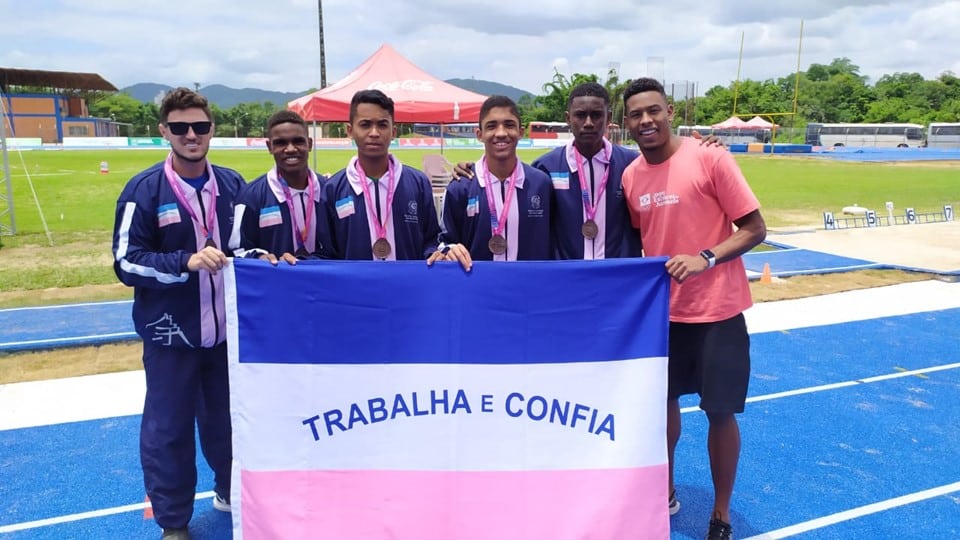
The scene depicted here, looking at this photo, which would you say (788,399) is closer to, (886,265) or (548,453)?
(548,453)

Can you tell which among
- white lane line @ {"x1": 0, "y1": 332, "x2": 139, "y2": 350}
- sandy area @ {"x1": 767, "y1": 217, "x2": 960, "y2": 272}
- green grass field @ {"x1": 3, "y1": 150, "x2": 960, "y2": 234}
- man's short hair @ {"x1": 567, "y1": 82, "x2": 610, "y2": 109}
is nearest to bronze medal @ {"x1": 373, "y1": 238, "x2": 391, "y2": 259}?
man's short hair @ {"x1": 567, "y1": 82, "x2": 610, "y2": 109}

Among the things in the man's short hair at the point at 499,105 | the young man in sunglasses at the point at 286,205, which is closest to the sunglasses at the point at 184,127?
the young man in sunglasses at the point at 286,205

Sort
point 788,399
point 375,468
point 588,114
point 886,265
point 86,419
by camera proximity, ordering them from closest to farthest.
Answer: point 375,468 → point 588,114 → point 86,419 → point 788,399 → point 886,265

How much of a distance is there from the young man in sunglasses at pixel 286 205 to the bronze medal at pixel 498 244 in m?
0.88

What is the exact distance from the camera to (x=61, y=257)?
1134 cm

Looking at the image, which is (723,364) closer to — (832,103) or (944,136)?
(944,136)

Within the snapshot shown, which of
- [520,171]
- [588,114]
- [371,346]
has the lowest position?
[371,346]

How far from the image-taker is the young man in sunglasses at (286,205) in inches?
134

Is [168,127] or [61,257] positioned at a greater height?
[168,127]

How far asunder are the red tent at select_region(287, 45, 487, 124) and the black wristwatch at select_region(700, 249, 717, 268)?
10.8 metres

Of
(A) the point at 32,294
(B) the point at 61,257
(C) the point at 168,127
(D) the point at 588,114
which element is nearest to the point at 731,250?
(D) the point at 588,114

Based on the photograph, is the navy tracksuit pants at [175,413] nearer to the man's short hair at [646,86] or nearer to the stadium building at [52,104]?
the man's short hair at [646,86]

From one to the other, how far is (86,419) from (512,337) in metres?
3.91

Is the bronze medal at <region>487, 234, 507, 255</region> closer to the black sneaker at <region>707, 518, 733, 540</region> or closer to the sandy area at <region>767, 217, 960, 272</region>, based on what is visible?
the black sneaker at <region>707, 518, 733, 540</region>
